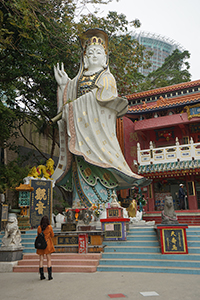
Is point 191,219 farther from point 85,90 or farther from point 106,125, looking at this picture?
point 85,90

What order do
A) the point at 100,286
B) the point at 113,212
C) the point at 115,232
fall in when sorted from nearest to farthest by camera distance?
the point at 100,286 < the point at 115,232 < the point at 113,212

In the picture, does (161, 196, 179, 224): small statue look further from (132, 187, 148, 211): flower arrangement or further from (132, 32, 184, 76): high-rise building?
(132, 32, 184, 76): high-rise building

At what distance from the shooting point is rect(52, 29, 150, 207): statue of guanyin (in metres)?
10.6

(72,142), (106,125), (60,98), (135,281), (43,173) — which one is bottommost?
(135,281)

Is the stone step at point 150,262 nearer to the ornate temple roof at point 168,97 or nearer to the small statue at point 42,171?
Answer: the small statue at point 42,171

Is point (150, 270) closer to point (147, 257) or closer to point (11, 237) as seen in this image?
point (147, 257)

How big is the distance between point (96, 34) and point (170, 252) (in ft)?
32.8

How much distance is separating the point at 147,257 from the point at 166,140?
9941 mm

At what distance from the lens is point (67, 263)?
594 centimetres

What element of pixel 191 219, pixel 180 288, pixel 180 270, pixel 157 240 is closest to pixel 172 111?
pixel 191 219

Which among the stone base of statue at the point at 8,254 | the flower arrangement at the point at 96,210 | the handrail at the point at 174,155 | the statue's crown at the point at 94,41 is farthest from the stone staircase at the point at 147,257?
the statue's crown at the point at 94,41

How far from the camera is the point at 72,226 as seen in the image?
7.58 m

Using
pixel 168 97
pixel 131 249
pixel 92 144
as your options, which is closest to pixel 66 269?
pixel 131 249

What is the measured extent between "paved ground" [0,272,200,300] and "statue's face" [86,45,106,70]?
30.4 ft
